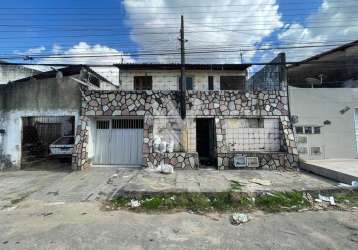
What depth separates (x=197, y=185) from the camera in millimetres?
7773

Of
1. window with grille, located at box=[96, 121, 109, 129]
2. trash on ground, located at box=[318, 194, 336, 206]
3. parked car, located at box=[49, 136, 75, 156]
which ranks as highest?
window with grille, located at box=[96, 121, 109, 129]

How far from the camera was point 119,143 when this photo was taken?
38.7 feet

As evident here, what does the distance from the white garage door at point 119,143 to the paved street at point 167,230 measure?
5.54m

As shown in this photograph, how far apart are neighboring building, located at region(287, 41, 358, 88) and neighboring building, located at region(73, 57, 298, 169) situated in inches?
133

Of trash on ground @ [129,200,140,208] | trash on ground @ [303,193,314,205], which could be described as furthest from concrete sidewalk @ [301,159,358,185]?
trash on ground @ [129,200,140,208]

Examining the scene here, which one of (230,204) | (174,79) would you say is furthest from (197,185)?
(174,79)

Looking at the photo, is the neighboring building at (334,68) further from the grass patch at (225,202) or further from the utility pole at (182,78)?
the grass patch at (225,202)

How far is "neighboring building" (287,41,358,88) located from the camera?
13.0m

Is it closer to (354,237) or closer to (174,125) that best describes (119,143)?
(174,125)

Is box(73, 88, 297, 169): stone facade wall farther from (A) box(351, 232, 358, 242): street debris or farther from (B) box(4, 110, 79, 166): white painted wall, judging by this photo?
(A) box(351, 232, 358, 242): street debris

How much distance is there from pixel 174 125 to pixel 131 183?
4097 mm

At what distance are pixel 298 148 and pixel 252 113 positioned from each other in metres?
2.67

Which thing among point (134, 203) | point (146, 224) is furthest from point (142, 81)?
point (146, 224)

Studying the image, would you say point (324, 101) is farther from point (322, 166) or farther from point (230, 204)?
point (230, 204)
